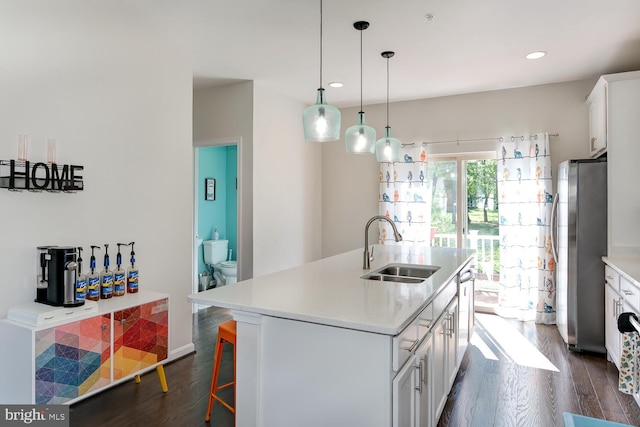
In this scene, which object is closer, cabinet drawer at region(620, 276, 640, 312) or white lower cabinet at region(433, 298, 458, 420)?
white lower cabinet at region(433, 298, 458, 420)

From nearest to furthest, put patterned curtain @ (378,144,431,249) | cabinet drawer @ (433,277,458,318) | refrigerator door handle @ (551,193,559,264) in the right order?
1. cabinet drawer @ (433,277,458,318)
2. refrigerator door handle @ (551,193,559,264)
3. patterned curtain @ (378,144,431,249)

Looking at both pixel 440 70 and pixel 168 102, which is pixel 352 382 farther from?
pixel 440 70

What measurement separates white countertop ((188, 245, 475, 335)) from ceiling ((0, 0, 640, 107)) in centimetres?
175

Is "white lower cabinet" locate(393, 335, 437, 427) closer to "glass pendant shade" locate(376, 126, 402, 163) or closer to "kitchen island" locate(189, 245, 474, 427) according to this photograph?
"kitchen island" locate(189, 245, 474, 427)

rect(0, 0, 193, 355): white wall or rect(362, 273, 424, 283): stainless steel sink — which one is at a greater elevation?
rect(0, 0, 193, 355): white wall

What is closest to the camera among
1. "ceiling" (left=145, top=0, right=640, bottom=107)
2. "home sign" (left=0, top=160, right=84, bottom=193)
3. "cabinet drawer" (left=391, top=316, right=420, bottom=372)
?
"cabinet drawer" (left=391, top=316, right=420, bottom=372)

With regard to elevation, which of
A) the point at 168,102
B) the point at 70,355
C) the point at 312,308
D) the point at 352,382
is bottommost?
the point at 70,355

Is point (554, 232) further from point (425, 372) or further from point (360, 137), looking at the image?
point (425, 372)

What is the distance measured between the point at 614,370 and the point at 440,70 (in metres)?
2.96

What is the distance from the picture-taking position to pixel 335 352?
1.52m

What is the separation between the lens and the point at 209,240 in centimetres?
569

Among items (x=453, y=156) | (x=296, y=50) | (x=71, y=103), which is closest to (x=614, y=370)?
(x=453, y=156)

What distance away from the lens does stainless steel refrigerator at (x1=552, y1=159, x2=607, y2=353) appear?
11.0 ft

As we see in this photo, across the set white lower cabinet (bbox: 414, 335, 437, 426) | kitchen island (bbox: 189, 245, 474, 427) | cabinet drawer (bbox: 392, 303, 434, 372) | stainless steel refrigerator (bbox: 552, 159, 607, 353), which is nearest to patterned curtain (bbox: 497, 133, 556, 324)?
stainless steel refrigerator (bbox: 552, 159, 607, 353)
